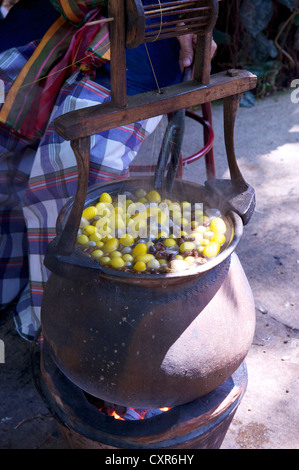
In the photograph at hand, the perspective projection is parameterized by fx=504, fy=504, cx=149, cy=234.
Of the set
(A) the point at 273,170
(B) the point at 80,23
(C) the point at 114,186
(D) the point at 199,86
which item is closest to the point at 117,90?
(D) the point at 199,86

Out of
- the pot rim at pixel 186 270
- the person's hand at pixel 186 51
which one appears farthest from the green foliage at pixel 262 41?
the pot rim at pixel 186 270

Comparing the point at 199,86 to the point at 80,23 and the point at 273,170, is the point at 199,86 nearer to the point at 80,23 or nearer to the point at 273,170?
the point at 80,23

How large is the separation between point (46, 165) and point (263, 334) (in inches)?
58.2

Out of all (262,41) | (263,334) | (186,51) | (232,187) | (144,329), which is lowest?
(263,334)

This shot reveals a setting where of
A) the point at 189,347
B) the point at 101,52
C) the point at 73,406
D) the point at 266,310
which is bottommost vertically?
the point at 266,310

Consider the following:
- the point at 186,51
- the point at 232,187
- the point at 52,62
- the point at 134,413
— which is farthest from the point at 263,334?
the point at 52,62

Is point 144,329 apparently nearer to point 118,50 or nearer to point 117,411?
point 117,411

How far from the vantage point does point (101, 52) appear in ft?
7.75

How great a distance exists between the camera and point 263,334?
279 centimetres

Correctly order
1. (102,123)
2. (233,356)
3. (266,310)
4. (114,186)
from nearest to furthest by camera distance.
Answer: (102,123) → (233,356) → (114,186) → (266,310)

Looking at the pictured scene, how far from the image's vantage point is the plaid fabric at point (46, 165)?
2.40 m

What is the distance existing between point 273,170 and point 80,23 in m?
2.29

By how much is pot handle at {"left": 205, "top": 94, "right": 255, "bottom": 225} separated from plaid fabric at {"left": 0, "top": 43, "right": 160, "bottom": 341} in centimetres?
71

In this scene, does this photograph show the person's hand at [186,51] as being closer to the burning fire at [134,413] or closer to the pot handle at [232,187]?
the pot handle at [232,187]
